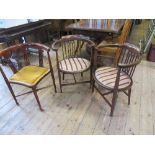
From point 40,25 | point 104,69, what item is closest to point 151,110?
point 104,69

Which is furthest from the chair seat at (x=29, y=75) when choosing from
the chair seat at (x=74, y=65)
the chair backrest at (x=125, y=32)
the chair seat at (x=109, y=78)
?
the chair backrest at (x=125, y=32)

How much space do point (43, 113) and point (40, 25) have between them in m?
1.85

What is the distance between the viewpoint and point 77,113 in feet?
6.47

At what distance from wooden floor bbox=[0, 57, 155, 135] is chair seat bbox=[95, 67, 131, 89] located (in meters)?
0.40

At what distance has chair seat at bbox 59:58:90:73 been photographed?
2041 mm

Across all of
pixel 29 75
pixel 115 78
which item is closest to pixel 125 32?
pixel 115 78

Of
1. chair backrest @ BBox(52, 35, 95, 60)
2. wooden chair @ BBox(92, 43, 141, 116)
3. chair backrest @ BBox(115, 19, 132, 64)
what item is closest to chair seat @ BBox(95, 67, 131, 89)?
wooden chair @ BBox(92, 43, 141, 116)

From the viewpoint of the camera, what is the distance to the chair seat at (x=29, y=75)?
183 centimetres

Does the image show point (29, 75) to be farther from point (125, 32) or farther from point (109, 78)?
point (125, 32)

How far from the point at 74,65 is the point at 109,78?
510 mm

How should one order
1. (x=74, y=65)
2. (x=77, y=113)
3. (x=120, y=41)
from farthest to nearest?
1. (x=120, y=41)
2. (x=74, y=65)
3. (x=77, y=113)

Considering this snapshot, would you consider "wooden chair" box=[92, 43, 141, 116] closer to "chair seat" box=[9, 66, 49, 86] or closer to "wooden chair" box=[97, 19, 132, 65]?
"wooden chair" box=[97, 19, 132, 65]
